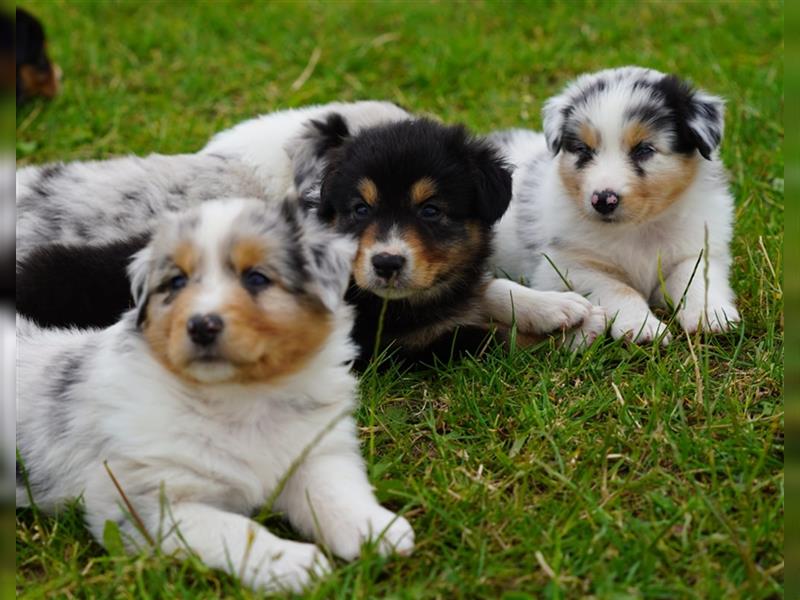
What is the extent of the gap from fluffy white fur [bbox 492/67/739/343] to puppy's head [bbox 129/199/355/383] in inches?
73.5

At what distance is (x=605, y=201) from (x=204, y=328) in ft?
8.50

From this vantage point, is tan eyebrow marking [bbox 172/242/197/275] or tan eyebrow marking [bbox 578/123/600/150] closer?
tan eyebrow marking [bbox 172/242/197/275]

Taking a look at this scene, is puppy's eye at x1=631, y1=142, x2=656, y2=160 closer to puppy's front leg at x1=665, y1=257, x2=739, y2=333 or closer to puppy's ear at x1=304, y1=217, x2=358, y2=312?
puppy's front leg at x1=665, y1=257, x2=739, y2=333

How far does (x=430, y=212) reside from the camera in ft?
15.6

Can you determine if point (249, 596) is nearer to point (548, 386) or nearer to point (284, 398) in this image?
point (284, 398)

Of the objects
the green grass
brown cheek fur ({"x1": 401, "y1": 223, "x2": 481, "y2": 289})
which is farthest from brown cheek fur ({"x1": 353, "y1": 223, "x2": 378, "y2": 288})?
the green grass

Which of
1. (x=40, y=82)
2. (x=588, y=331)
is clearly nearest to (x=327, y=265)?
(x=588, y=331)

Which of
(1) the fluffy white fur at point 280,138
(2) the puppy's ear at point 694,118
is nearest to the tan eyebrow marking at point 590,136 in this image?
(2) the puppy's ear at point 694,118

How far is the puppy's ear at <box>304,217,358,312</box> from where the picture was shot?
3.55 meters

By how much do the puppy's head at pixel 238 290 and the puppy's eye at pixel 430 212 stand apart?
109cm

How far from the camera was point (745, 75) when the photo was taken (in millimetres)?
8219

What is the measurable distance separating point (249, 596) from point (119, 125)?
19.3 ft

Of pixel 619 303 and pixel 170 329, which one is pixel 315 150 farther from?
pixel 170 329

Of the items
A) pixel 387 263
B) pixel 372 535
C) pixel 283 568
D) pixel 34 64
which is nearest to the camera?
pixel 283 568
